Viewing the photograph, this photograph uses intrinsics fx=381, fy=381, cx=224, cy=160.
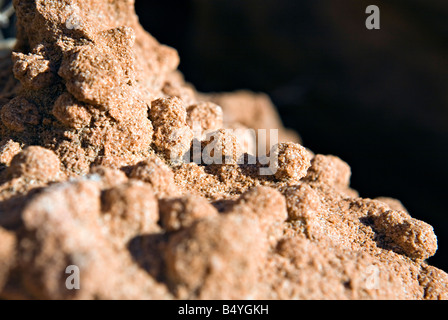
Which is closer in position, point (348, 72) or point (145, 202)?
point (145, 202)

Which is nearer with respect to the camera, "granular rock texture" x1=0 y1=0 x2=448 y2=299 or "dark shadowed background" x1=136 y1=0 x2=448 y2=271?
"granular rock texture" x1=0 y1=0 x2=448 y2=299

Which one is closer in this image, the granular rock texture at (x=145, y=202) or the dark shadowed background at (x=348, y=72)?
the granular rock texture at (x=145, y=202)

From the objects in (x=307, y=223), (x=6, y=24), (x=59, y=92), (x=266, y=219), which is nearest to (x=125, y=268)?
(x=266, y=219)

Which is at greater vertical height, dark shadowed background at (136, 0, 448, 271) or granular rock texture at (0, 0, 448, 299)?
dark shadowed background at (136, 0, 448, 271)

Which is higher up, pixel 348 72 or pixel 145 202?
pixel 348 72
